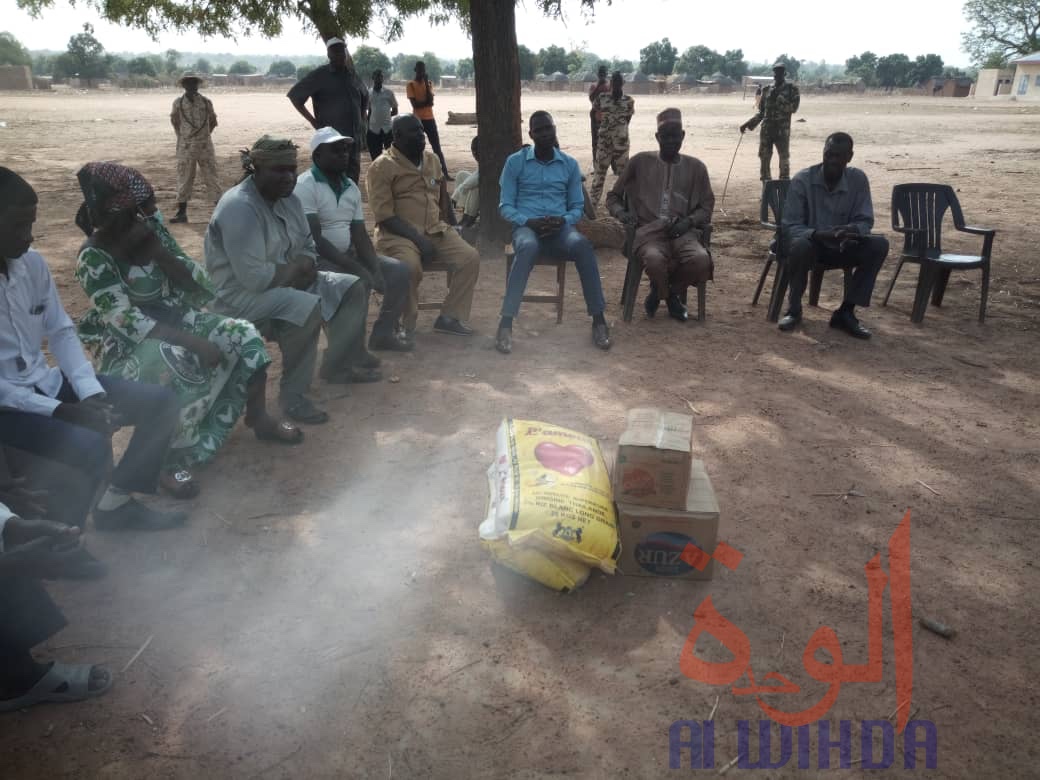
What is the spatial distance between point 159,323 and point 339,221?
1867mm

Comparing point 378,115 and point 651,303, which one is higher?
point 378,115

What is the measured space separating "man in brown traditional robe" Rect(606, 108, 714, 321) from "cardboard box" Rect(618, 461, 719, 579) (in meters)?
3.34

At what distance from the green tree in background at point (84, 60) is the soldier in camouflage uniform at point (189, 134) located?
54.1 metres

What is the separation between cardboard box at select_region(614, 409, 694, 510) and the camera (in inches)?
122

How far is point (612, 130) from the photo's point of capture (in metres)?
11.3

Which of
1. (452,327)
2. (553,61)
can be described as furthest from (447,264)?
(553,61)

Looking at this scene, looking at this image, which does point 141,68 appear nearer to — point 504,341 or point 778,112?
point 778,112

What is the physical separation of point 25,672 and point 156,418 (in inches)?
49.4

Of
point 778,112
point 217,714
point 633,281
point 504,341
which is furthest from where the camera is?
point 778,112

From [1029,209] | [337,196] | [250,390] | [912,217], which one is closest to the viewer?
[250,390]

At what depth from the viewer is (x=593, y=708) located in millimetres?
2604

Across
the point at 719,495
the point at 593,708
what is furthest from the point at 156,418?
the point at 719,495

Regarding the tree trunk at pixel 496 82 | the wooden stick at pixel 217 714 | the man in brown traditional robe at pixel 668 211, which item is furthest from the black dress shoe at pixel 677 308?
the wooden stick at pixel 217 714

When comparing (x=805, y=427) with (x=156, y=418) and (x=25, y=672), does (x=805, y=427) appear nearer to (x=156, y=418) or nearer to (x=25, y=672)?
(x=156, y=418)
